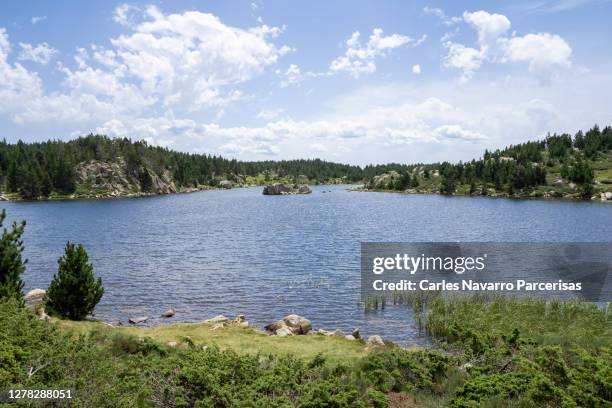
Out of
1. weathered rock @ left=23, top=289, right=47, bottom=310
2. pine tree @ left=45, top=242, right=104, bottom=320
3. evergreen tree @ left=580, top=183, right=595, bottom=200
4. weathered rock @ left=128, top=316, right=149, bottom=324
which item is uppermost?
evergreen tree @ left=580, top=183, right=595, bottom=200

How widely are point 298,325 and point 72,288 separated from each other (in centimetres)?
1738

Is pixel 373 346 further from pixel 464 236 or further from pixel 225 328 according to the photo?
pixel 464 236

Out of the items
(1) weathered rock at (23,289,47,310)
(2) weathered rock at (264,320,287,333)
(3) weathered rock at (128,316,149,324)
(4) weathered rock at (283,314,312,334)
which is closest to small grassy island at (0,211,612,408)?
(4) weathered rock at (283,314,312,334)

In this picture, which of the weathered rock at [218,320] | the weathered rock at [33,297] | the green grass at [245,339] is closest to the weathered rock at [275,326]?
the green grass at [245,339]

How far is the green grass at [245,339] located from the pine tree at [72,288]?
1887 mm

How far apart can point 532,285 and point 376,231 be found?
4260 cm

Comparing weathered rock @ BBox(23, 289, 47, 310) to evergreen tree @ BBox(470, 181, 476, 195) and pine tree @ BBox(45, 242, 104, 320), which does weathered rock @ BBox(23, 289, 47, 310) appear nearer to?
pine tree @ BBox(45, 242, 104, 320)

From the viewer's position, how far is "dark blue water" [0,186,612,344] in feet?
135

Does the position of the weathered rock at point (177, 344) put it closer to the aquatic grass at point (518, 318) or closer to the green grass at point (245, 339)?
the green grass at point (245, 339)

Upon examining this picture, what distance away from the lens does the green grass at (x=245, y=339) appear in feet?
88.3

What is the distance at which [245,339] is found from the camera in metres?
30.3

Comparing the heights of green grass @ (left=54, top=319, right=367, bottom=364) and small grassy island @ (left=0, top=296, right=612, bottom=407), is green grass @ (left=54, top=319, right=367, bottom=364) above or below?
below

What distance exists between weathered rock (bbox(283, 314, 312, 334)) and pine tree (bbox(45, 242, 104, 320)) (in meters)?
15.2

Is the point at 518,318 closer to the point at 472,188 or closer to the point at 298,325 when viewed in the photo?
the point at 298,325
